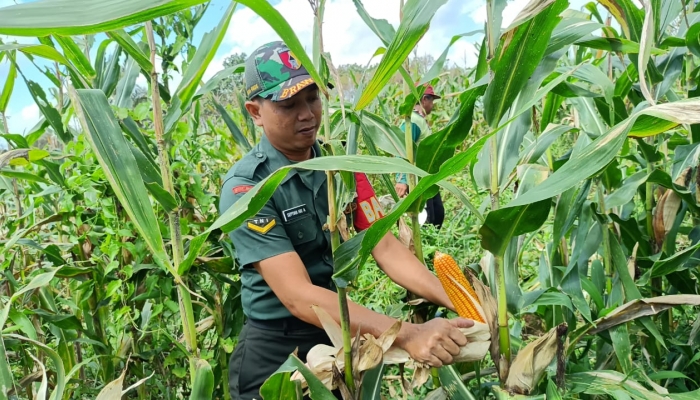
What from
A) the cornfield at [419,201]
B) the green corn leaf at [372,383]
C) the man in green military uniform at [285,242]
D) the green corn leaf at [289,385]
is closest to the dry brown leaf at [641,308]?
the cornfield at [419,201]

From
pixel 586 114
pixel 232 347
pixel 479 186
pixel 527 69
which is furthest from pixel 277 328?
pixel 586 114

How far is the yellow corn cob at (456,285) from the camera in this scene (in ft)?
4.27

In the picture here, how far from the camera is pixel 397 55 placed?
101 cm

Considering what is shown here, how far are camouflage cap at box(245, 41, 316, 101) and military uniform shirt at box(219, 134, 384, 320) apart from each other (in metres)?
0.20

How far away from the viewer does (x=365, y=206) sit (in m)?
1.81

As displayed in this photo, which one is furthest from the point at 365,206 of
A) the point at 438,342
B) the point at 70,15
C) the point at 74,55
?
the point at 70,15

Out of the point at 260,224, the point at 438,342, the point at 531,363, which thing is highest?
the point at 260,224

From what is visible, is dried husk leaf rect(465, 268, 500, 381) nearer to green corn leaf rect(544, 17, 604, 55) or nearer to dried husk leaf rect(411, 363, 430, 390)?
dried husk leaf rect(411, 363, 430, 390)

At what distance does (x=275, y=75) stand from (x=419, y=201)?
612 mm

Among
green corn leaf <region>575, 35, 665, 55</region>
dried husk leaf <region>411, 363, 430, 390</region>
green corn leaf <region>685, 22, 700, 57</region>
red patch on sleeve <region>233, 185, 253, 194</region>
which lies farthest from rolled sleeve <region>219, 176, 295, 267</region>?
green corn leaf <region>685, 22, 700, 57</region>

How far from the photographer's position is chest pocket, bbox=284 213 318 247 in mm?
1727

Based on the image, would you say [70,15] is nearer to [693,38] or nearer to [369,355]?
[369,355]

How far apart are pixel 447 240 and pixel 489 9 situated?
320 centimetres

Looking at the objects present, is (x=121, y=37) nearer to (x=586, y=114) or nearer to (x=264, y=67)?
(x=264, y=67)
